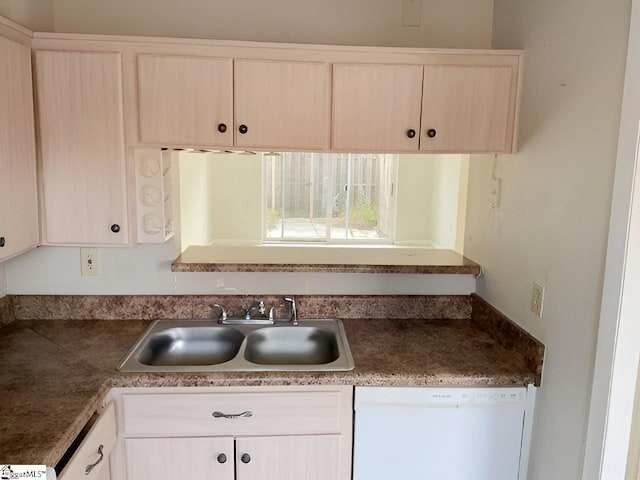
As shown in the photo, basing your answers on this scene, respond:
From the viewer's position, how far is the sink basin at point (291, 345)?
1.98 metres

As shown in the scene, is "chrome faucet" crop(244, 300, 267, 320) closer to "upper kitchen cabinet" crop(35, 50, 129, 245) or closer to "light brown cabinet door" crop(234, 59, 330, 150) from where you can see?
"upper kitchen cabinet" crop(35, 50, 129, 245)

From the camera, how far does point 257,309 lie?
2119mm

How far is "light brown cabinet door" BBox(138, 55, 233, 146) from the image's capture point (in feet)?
5.61

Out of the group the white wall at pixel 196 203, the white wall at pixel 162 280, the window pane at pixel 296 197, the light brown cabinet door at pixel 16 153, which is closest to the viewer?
the light brown cabinet door at pixel 16 153

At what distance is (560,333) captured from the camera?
1489mm

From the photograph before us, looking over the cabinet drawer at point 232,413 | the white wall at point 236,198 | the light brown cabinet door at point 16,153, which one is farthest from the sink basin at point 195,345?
the white wall at point 236,198

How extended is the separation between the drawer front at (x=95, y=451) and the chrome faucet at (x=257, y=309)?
701 millimetres

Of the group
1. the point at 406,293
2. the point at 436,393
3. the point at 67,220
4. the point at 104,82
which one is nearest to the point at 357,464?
the point at 436,393

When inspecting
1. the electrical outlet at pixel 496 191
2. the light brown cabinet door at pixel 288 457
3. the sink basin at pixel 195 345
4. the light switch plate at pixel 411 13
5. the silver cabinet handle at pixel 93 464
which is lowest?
the light brown cabinet door at pixel 288 457

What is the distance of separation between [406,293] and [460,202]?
717mm

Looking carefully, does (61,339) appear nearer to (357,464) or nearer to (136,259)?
(136,259)

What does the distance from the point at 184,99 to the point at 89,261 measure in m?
0.88

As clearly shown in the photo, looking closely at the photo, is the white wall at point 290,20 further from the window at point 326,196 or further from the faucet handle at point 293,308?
the window at point 326,196

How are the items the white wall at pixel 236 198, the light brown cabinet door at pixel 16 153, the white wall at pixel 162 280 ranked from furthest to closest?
the white wall at pixel 236 198, the white wall at pixel 162 280, the light brown cabinet door at pixel 16 153
